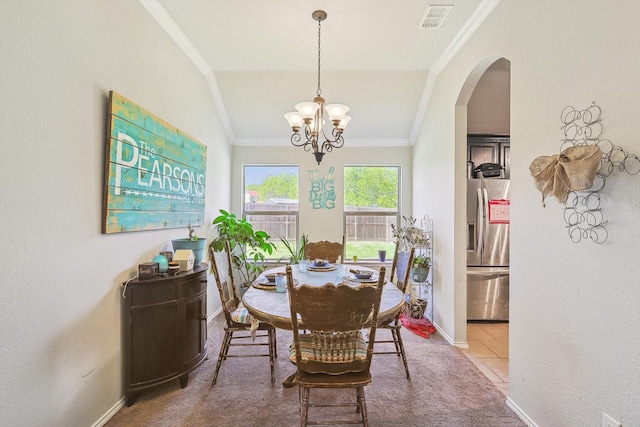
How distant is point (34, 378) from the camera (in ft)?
4.82

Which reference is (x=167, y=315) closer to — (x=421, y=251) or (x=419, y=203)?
(x=421, y=251)

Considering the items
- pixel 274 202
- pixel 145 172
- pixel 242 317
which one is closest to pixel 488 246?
pixel 242 317

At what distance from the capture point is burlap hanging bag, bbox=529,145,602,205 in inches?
53.4

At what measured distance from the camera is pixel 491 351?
115 inches

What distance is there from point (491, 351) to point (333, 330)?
89.6 inches

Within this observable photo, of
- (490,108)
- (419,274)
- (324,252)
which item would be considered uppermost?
(490,108)

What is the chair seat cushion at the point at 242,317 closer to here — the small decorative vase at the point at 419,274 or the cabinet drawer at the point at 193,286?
the cabinet drawer at the point at 193,286

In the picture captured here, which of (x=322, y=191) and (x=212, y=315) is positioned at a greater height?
(x=322, y=191)

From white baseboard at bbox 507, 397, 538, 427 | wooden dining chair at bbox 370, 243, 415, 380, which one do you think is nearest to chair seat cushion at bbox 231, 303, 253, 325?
wooden dining chair at bbox 370, 243, 415, 380

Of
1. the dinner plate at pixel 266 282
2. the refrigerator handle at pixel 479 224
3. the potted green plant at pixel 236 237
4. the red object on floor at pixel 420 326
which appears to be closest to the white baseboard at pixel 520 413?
the red object on floor at pixel 420 326

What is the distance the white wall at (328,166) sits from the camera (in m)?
4.59

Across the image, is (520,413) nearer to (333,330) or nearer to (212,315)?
(333,330)

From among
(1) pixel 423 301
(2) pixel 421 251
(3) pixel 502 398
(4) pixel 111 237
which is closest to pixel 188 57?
(4) pixel 111 237

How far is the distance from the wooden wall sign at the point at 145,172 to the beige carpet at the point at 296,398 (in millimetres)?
1261
